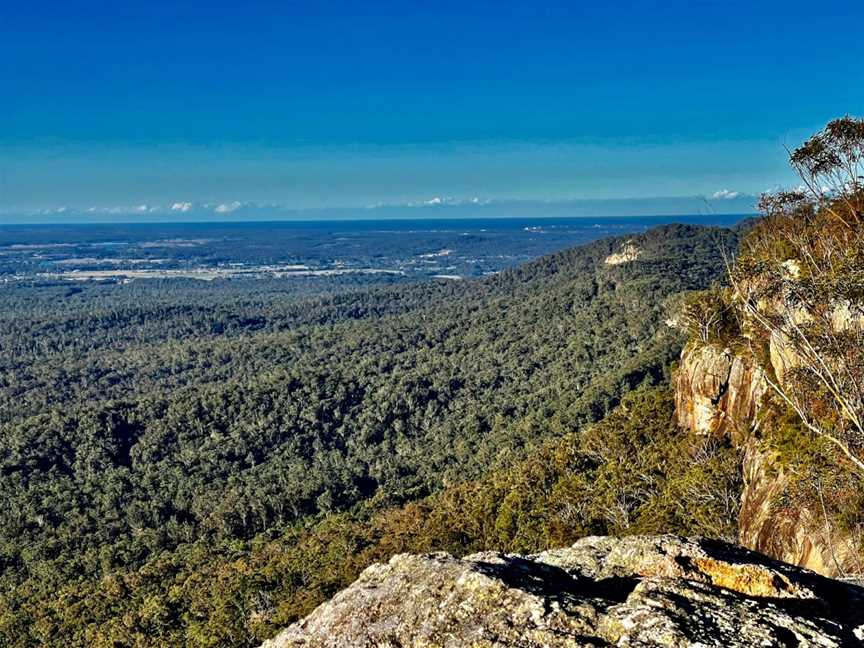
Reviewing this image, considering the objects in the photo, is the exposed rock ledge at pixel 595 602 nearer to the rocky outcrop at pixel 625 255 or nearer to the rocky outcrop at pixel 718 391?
the rocky outcrop at pixel 718 391

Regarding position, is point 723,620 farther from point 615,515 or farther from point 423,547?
point 423,547

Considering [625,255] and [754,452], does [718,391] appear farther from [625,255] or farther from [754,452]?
[625,255]

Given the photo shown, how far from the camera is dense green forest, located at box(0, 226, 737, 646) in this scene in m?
39.1

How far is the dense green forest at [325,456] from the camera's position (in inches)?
1539

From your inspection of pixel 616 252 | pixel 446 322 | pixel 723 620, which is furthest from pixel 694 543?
pixel 616 252

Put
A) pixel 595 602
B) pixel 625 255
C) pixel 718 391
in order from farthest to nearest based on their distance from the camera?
pixel 625 255 < pixel 718 391 < pixel 595 602

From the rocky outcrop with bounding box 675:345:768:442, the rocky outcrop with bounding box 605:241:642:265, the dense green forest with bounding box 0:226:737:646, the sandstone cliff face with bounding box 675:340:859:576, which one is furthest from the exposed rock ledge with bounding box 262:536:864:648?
the rocky outcrop with bounding box 605:241:642:265

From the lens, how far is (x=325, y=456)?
89.5m

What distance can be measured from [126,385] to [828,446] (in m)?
138

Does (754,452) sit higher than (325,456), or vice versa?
(754,452)

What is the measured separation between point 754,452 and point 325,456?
71.0m

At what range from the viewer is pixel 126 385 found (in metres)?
134

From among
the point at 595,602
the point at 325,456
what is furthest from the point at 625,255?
the point at 595,602

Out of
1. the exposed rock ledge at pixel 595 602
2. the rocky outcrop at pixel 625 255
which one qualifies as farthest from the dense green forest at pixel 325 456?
the exposed rock ledge at pixel 595 602
